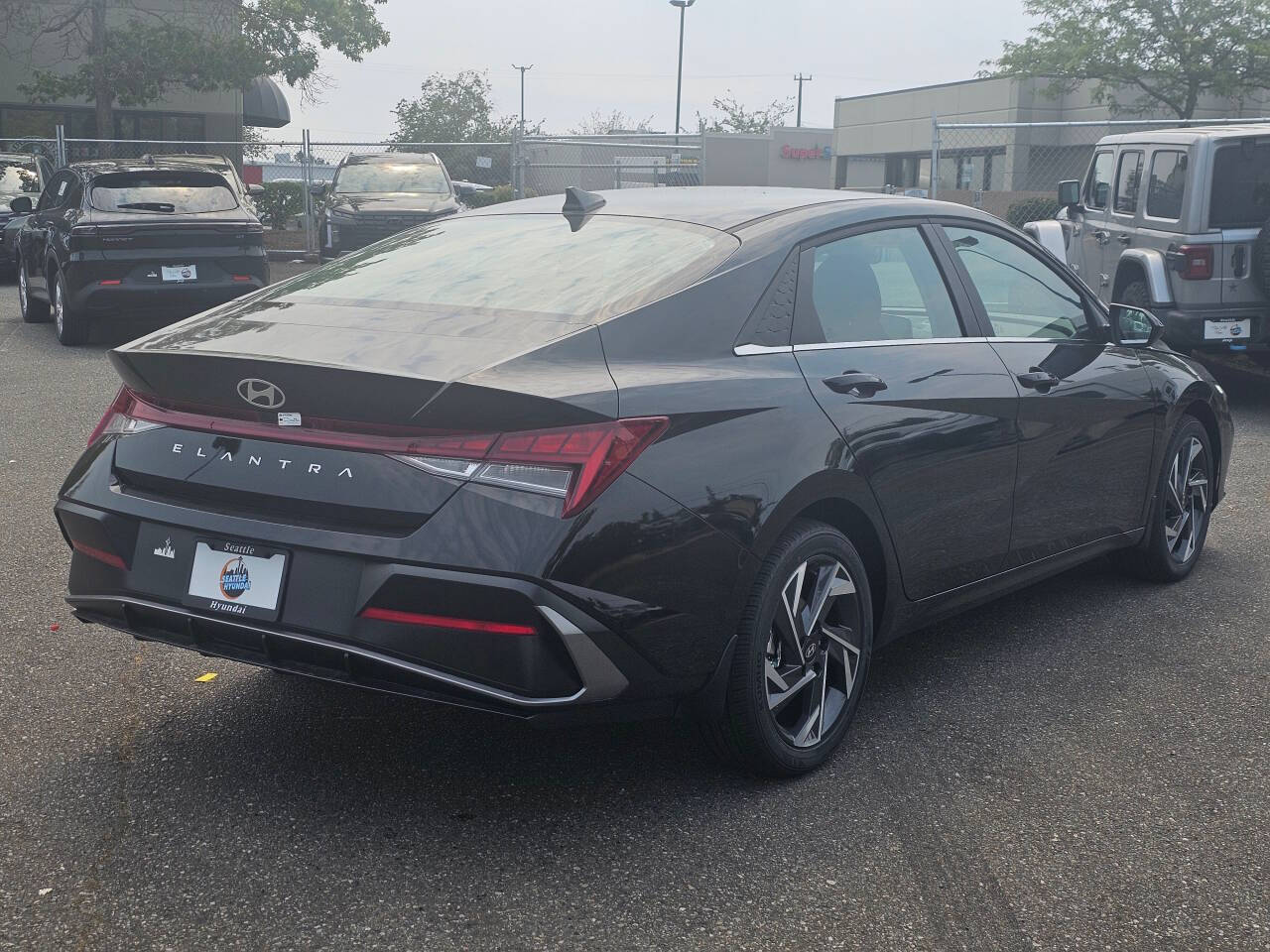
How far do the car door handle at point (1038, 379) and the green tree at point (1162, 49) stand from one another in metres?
32.0

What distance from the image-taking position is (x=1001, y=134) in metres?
40.4

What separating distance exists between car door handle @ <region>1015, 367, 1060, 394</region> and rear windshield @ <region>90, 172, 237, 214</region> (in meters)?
9.72

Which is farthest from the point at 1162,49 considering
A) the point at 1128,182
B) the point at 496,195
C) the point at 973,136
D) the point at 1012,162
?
the point at 1128,182

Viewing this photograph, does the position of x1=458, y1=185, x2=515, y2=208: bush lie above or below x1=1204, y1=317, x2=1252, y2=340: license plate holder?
above

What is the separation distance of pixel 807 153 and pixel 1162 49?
26283 millimetres

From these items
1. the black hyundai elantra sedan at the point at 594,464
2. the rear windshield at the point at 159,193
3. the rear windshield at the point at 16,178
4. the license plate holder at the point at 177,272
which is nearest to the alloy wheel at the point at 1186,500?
the black hyundai elantra sedan at the point at 594,464

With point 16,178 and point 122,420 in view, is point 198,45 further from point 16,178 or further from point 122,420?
point 122,420

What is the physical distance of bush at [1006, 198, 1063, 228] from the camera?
1964 centimetres

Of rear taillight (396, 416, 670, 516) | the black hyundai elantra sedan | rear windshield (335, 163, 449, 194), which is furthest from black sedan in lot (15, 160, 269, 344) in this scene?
rear taillight (396, 416, 670, 516)

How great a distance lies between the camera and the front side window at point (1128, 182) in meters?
11.4

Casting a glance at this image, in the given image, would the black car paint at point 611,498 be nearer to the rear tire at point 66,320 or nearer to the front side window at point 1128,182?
the front side window at point 1128,182

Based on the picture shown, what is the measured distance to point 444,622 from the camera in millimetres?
3119

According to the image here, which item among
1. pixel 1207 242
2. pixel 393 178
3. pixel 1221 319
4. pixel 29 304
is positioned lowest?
pixel 29 304

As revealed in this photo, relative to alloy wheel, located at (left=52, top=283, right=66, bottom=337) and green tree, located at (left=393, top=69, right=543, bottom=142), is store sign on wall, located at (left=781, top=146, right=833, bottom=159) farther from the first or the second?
alloy wheel, located at (left=52, top=283, right=66, bottom=337)
